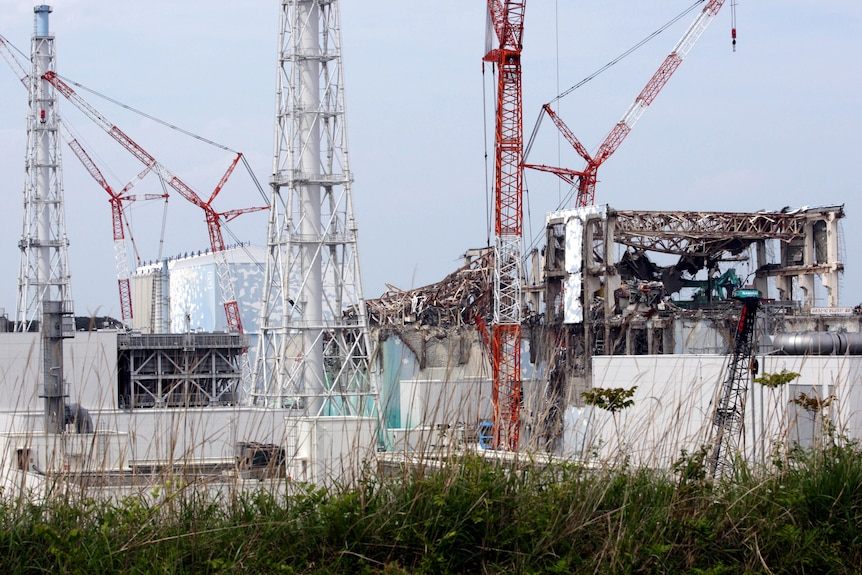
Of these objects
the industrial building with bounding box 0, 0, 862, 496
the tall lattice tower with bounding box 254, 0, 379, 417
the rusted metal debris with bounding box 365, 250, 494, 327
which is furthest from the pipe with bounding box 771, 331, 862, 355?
the rusted metal debris with bounding box 365, 250, 494, 327

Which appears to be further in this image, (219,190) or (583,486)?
(219,190)

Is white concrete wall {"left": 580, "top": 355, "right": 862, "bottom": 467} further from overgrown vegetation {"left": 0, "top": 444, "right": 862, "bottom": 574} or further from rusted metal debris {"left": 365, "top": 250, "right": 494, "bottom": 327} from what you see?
rusted metal debris {"left": 365, "top": 250, "right": 494, "bottom": 327}

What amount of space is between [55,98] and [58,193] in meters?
5.93

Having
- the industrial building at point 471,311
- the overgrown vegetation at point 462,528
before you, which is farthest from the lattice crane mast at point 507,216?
the overgrown vegetation at point 462,528

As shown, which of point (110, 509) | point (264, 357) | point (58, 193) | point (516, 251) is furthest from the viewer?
point (58, 193)

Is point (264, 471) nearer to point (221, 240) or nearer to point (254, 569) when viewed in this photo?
point (254, 569)

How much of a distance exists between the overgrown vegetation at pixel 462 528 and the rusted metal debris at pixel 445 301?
5227 cm

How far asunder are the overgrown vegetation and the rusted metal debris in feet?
171

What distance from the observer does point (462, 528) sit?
6.41 metres

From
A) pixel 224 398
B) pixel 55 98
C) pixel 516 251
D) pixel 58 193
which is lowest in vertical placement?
pixel 224 398

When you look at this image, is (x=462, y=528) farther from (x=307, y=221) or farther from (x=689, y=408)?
(x=307, y=221)

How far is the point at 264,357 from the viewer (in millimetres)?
36688

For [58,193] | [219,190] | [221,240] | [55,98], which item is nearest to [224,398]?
[58,193]

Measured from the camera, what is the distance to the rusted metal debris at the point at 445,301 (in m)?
61.2
